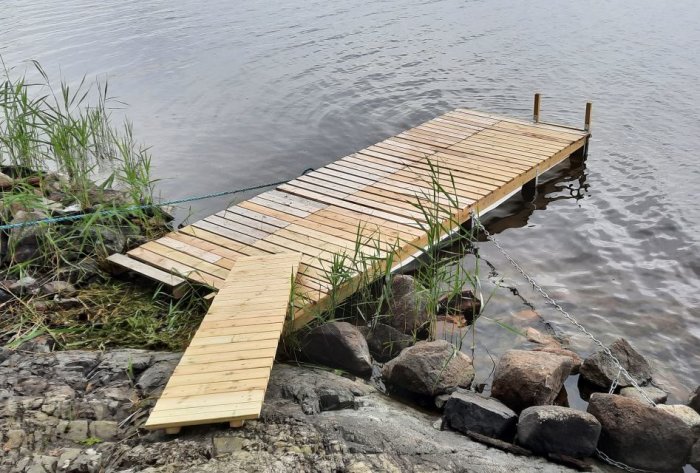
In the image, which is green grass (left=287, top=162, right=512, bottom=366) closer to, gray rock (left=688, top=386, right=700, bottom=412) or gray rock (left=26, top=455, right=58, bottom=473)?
gray rock (left=688, top=386, right=700, bottom=412)

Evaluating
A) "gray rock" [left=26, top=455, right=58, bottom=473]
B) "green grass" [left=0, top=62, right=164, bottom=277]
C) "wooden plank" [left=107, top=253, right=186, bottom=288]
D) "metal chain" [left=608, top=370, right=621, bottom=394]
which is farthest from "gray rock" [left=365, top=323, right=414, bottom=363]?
"gray rock" [left=26, top=455, right=58, bottom=473]

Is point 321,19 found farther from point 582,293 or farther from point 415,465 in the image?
point 415,465

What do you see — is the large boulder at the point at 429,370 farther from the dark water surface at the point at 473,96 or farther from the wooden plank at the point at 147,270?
the wooden plank at the point at 147,270

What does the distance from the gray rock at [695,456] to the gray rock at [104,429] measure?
12.3 ft

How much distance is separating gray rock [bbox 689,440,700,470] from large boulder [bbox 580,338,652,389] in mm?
955

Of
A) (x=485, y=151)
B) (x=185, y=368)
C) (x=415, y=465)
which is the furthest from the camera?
(x=485, y=151)

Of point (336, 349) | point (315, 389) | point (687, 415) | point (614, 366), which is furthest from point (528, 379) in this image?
point (315, 389)

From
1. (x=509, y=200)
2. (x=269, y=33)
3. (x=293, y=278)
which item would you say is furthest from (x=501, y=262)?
(x=269, y=33)

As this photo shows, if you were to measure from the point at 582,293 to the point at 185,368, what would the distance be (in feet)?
14.2

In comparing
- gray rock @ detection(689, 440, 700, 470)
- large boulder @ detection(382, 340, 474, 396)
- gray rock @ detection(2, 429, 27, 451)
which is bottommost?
gray rock @ detection(689, 440, 700, 470)

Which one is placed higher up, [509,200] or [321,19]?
[321,19]

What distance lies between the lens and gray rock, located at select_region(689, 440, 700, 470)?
4.85 metres

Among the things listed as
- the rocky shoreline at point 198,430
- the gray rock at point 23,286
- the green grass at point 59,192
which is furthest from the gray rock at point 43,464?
the green grass at point 59,192

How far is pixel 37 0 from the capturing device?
20.2 meters
